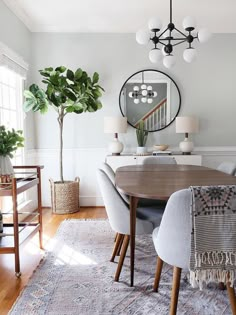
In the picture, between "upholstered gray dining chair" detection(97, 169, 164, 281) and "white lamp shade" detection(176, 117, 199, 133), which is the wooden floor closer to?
"upholstered gray dining chair" detection(97, 169, 164, 281)

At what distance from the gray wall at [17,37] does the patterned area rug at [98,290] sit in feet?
6.53

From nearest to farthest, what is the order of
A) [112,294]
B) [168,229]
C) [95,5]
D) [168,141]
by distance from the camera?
[168,229] → [112,294] → [95,5] → [168,141]

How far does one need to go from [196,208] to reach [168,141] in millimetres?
3048

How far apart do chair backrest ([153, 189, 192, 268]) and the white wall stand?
2855mm

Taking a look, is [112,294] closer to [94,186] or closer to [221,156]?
[94,186]

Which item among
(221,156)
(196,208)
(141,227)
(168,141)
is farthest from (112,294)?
(221,156)

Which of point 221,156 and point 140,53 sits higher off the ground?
point 140,53

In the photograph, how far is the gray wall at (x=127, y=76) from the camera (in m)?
4.22

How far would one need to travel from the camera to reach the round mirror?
4.26 metres

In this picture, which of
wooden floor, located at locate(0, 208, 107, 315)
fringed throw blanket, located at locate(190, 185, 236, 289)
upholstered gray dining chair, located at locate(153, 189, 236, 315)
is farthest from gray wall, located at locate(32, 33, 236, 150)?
fringed throw blanket, located at locate(190, 185, 236, 289)

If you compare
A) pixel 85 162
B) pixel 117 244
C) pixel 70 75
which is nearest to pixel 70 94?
pixel 70 75

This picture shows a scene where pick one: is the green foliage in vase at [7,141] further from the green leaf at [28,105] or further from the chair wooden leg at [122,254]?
the green leaf at [28,105]

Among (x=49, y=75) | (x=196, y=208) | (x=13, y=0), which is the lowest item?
(x=196, y=208)

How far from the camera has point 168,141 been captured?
14.3 ft
